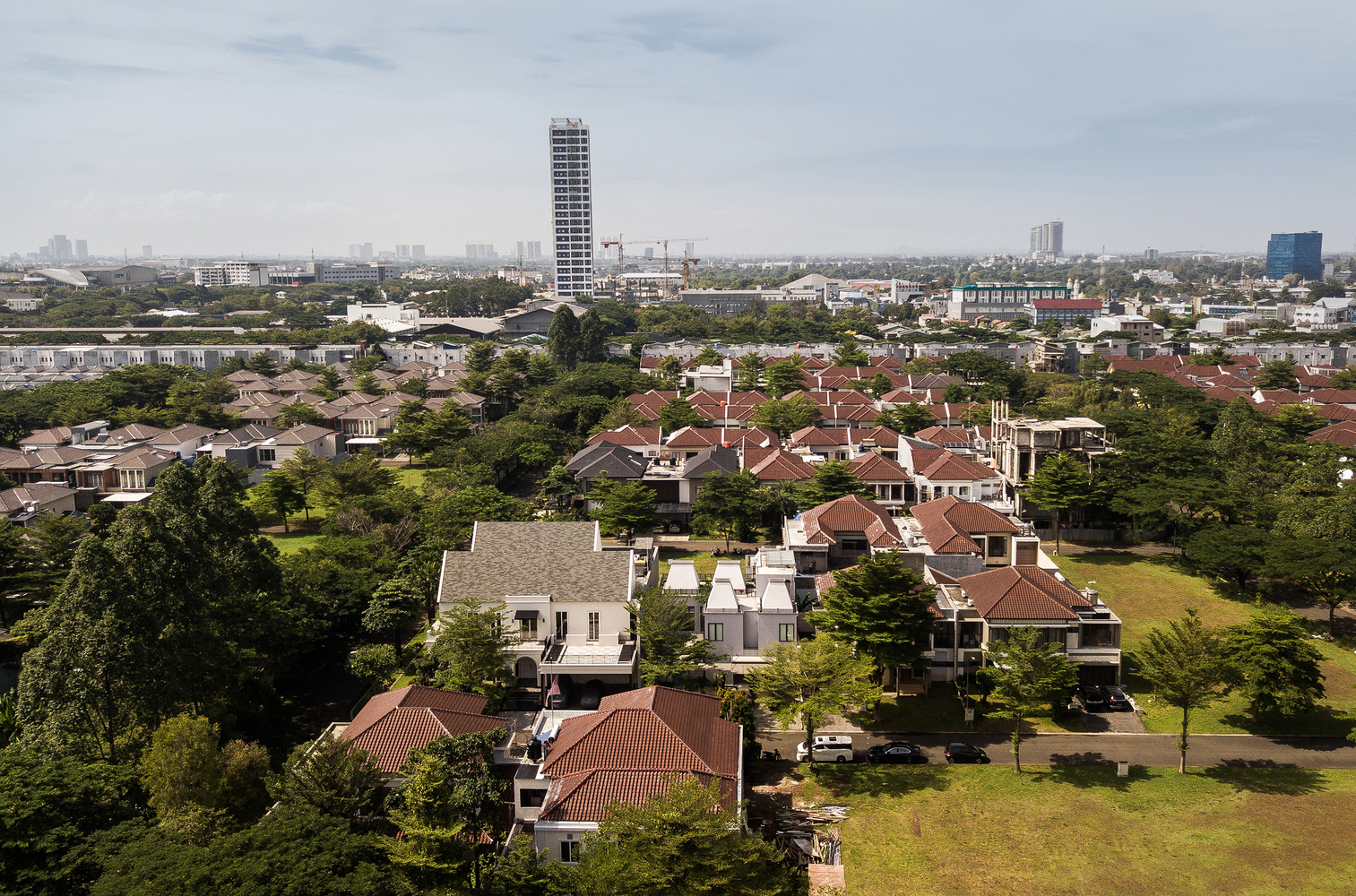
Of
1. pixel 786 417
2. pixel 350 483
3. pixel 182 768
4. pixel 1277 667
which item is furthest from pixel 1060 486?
pixel 182 768

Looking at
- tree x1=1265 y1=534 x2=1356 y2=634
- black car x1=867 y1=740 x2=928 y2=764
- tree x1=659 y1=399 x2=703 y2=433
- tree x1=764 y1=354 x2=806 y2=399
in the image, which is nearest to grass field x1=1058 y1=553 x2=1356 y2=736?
tree x1=1265 y1=534 x2=1356 y2=634

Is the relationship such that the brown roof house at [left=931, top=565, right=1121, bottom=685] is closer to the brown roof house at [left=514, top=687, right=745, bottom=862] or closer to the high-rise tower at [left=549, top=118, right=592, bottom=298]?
the brown roof house at [left=514, top=687, right=745, bottom=862]

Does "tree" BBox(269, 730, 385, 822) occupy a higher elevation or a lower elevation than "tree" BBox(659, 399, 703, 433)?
lower

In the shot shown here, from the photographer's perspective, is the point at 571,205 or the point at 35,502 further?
the point at 571,205

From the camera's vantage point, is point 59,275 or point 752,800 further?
point 59,275

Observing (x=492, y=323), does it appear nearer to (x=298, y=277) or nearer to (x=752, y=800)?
(x=752, y=800)

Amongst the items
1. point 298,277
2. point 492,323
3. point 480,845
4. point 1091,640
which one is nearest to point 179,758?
point 480,845

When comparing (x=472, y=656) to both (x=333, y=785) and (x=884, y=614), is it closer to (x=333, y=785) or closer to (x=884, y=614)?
(x=333, y=785)
